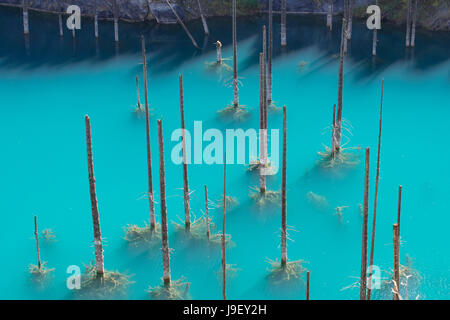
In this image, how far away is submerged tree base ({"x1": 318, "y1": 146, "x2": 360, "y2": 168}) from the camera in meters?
44.7

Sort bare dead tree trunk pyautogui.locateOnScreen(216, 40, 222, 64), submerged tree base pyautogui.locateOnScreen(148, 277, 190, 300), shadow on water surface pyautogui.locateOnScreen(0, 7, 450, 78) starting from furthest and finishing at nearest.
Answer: shadow on water surface pyautogui.locateOnScreen(0, 7, 450, 78)
bare dead tree trunk pyautogui.locateOnScreen(216, 40, 222, 64)
submerged tree base pyautogui.locateOnScreen(148, 277, 190, 300)

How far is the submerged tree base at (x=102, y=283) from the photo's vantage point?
1425 inches

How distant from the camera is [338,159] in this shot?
4506 centimetres

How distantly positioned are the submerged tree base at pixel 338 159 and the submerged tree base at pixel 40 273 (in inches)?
609

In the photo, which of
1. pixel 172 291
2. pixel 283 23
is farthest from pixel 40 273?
pixel 283 23

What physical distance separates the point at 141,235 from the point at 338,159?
1178 centimetres

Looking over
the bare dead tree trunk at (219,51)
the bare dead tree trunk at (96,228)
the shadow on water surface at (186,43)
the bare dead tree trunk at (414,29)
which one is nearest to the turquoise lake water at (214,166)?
the shadow on water surface at (186,43)

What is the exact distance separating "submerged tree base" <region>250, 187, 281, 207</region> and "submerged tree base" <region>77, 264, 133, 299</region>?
807 cm

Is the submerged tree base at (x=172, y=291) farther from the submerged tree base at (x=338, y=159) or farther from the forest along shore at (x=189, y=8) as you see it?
the forest along shore at (x=189, y=8)

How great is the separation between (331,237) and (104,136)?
49.8ft

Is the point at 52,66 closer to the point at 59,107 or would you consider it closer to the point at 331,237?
the point at 59,107

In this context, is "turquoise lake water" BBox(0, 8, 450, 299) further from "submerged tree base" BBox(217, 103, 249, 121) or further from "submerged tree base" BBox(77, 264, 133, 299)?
"submerged tree base" BBox(217, 103, 249, 121)

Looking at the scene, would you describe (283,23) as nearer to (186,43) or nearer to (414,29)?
(186,43)

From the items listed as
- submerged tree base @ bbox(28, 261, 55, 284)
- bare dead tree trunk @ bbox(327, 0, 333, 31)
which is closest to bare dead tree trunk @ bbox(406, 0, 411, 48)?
bare dead tree trunk @ bbox(327, 0, 333, 31)
